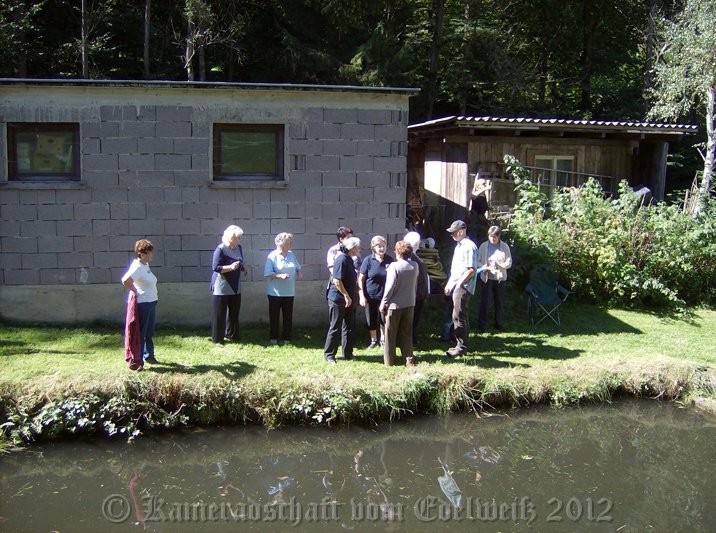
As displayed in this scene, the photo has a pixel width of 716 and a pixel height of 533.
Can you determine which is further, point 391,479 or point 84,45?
point 84,45

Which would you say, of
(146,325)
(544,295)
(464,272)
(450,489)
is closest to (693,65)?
(544,295)

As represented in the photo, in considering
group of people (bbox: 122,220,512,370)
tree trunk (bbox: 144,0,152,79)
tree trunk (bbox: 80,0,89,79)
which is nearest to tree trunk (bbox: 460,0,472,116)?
tree trunk (bbox: 144,0,152,79)

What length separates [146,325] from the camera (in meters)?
8.81

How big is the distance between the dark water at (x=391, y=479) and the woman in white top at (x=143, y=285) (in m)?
1.38

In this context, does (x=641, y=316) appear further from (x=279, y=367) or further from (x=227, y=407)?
(x=227, y=407)

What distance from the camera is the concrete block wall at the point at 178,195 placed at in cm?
1041

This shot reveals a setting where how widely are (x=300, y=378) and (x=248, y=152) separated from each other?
3842 millimetres

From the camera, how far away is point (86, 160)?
10.4 m

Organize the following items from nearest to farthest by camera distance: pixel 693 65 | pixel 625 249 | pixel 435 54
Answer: pixel 625 249 < pixel 693 65 < pixel 435 54

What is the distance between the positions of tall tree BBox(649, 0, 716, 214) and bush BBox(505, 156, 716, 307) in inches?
131

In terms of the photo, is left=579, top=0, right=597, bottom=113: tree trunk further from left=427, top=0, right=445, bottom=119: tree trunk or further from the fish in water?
the fish in water

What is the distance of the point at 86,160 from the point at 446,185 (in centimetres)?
799

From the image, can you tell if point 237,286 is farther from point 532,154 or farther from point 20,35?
point 20,35

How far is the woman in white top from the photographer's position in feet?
28.3
